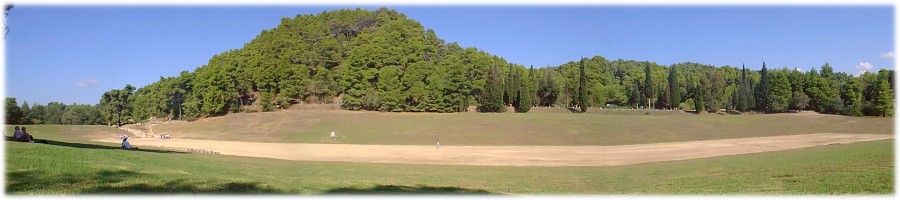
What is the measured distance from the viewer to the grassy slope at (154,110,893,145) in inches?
1800

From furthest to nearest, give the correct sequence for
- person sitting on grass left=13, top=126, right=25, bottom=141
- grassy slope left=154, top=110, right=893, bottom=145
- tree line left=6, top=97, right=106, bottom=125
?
tree line left=6, top=97, right=106, bottom=125 → grassy slope left=154, top=110, right=893, bottom=145 → person sitting on grass left=13, top=126, right=25, bottom=141

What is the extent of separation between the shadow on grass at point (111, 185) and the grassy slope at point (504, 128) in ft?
111

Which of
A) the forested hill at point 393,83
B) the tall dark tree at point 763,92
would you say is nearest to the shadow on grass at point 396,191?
the forested hill at point 393,83

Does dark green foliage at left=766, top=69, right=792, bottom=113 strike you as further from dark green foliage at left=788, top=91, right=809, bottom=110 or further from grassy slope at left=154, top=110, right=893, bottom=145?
grassy slope at left=154, top=110, right=893, bottom=145

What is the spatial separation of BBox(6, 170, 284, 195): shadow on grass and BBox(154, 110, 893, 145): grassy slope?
3378 centimetres

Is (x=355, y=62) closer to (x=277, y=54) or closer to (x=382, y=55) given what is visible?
(x=382, y=55)

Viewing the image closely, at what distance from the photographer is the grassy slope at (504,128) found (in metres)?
45.7

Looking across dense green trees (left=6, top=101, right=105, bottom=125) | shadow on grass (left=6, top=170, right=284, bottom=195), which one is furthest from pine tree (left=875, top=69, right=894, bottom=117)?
dense green trees (left=6, top=101, right=105, bottom=125)

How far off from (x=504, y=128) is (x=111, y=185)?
42.1 meters

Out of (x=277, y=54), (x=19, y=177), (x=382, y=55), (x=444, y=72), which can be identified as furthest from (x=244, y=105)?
(x=19, y=177)

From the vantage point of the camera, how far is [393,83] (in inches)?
2889

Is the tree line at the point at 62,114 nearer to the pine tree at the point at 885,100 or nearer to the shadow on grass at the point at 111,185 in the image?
the shadow on grass at the point at 111,185

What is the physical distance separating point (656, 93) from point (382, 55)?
46.5 metres

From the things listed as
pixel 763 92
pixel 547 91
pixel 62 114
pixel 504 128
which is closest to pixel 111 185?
pixel 504 128
